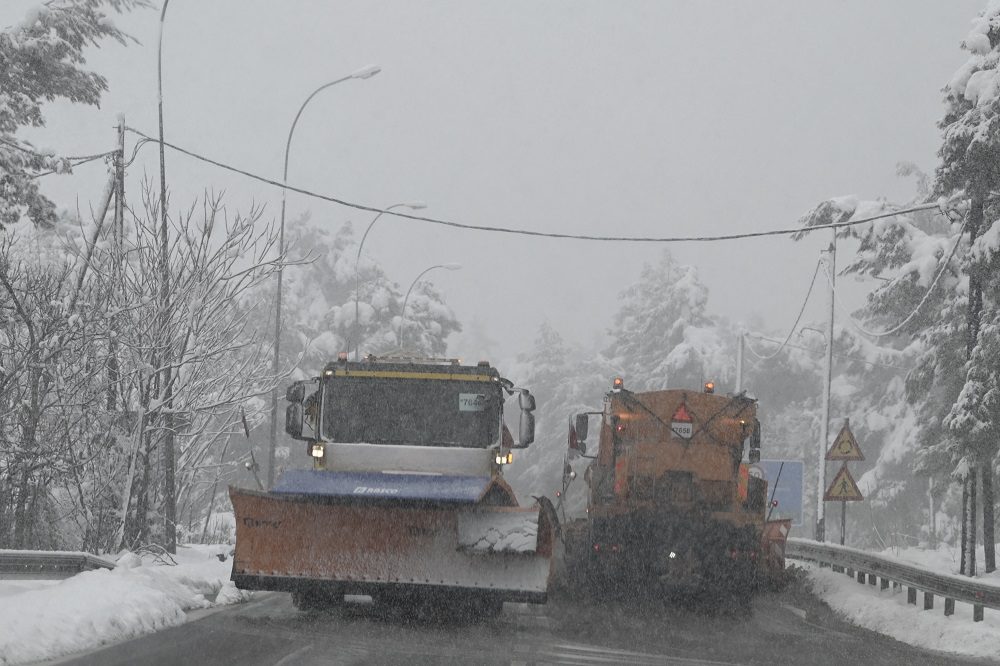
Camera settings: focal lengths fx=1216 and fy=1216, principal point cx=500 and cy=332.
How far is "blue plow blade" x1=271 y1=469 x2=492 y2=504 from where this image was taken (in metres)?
10.5

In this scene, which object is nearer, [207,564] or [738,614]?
[738,614]

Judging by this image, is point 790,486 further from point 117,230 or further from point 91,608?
point 91,608

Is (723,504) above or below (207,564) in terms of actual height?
above

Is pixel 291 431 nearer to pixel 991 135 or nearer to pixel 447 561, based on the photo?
pixel 447 561

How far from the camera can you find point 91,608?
9.51 m

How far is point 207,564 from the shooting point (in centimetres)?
1554

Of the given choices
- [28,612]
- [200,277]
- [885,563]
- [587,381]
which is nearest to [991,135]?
[885,563]

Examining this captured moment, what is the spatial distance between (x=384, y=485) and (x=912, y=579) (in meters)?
6.49

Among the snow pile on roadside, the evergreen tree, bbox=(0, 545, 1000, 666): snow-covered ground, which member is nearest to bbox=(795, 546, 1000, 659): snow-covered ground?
bbox=(0, 545, 1000, 666): snow-covered ground

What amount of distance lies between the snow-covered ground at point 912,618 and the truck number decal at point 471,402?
16.3ft

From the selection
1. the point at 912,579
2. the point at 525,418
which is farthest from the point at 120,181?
the point at 912,579

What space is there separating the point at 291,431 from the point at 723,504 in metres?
5.69

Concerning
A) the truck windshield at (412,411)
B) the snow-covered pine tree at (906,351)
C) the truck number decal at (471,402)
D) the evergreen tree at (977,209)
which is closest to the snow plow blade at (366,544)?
the truck windshield at (412,411)

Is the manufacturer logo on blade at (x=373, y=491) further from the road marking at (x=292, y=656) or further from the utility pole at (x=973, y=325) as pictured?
the utility pole at (x=973, y=325)
